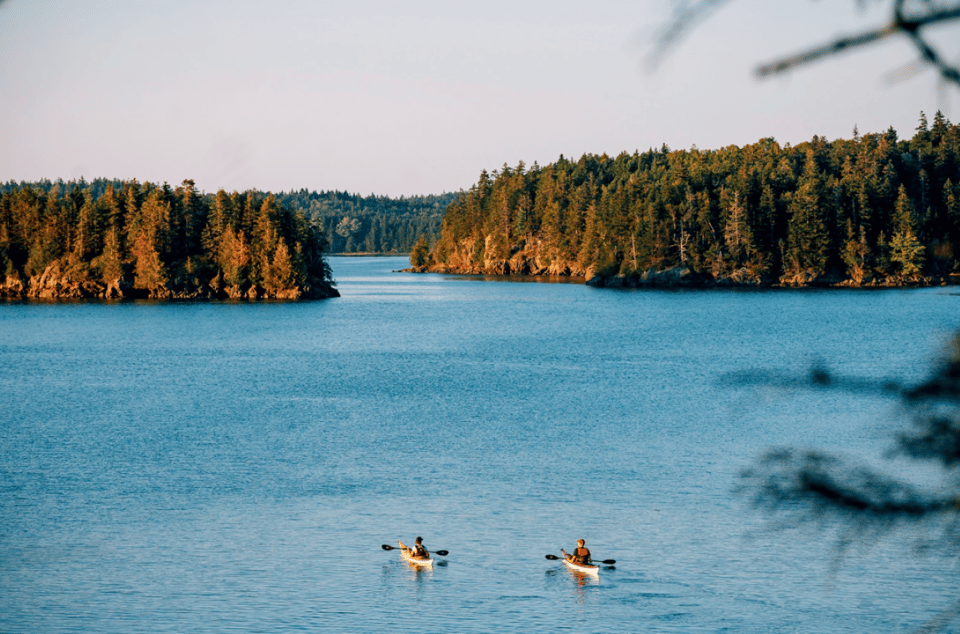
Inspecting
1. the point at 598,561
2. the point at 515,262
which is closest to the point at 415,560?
the point at 598,561

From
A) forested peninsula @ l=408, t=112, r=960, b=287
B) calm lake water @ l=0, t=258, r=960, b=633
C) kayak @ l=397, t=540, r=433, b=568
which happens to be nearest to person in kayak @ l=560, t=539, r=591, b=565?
calm lake water @ l=0, t=258, r=960, b=633

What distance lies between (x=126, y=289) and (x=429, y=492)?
97897 millimetres

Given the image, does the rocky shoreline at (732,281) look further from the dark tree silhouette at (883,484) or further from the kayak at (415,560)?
the dark tree silhouette at (883,484)

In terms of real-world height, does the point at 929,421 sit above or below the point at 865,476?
above

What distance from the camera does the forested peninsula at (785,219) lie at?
404 ft

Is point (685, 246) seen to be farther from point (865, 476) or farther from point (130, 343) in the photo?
point (865, 476)

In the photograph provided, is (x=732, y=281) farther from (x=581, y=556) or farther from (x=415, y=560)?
(x=415, y=560)

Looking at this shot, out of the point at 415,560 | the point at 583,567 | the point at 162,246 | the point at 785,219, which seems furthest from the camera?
the point at 785,219

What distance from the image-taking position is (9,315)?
98312mm

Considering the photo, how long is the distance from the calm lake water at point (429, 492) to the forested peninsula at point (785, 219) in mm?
60828

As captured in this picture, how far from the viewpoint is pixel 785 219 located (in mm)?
129375

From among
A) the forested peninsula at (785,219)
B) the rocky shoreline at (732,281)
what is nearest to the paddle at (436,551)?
the forested peninsula at (785,219)

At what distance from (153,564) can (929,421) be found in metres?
23.0

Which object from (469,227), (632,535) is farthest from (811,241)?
(632,535)
